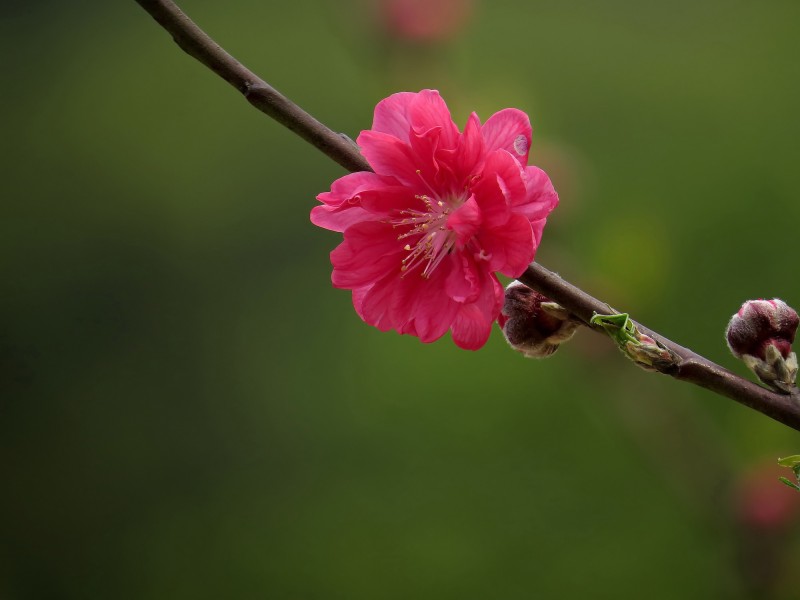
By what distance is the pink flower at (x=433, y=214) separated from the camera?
1.82ft

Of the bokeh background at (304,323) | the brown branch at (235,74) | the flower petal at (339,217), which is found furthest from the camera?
the bokeh background at (304,323)

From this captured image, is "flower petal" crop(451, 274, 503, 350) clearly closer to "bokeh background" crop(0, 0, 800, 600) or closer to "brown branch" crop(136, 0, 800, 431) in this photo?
"brown branch" crop(136, 0, 800, 431)

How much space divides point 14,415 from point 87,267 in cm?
62

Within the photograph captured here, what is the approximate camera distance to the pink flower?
556 millimetres

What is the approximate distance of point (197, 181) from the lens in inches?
126

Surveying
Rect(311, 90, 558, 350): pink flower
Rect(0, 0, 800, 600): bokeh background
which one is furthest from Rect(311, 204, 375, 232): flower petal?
Rect(0, 0, 800, 600): bokeh background

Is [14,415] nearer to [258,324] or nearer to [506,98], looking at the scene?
[258,324]

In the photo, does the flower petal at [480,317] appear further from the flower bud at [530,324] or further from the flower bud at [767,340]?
the flower bud at [767,340]

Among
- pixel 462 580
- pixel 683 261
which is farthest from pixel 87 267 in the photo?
pixel 683 261

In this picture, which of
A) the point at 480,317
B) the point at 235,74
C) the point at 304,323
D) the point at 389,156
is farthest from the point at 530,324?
the point at 304,323

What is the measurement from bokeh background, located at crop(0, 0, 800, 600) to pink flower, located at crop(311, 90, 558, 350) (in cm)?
218

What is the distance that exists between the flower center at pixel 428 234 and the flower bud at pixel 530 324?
0.07 m

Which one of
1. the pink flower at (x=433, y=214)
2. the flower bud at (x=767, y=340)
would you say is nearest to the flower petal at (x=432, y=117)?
the pink flower at (x=433, y=214)

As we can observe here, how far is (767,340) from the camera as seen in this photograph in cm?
59
